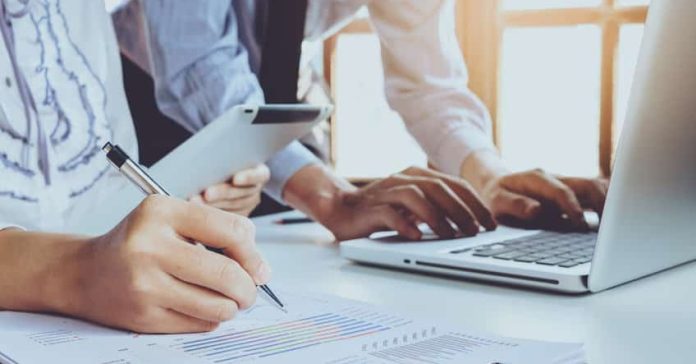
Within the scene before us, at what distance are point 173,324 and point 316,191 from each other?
22.3 inches

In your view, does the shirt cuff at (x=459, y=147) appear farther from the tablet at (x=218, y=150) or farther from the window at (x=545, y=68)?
the window at (x=545, y=68)

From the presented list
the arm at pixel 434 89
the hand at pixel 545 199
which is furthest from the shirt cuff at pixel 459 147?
the hand at pixel 545 199

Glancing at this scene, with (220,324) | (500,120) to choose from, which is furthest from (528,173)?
(500,120)

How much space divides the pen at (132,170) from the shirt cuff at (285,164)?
0.59 meters

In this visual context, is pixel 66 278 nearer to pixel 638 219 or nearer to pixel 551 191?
pixel 638 219

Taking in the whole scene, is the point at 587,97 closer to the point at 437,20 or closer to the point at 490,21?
the point at 490,21

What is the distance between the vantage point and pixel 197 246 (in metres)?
0.54

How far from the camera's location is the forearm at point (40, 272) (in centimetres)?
57

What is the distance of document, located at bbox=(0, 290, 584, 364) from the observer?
1.55ft

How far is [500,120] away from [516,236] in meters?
1.40

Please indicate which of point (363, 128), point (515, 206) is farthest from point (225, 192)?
point (363, 128)

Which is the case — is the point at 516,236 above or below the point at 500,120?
above

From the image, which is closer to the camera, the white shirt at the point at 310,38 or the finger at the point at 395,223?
the finger at the point at 395,223

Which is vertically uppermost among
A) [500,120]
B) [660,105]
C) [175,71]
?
[660,105]
